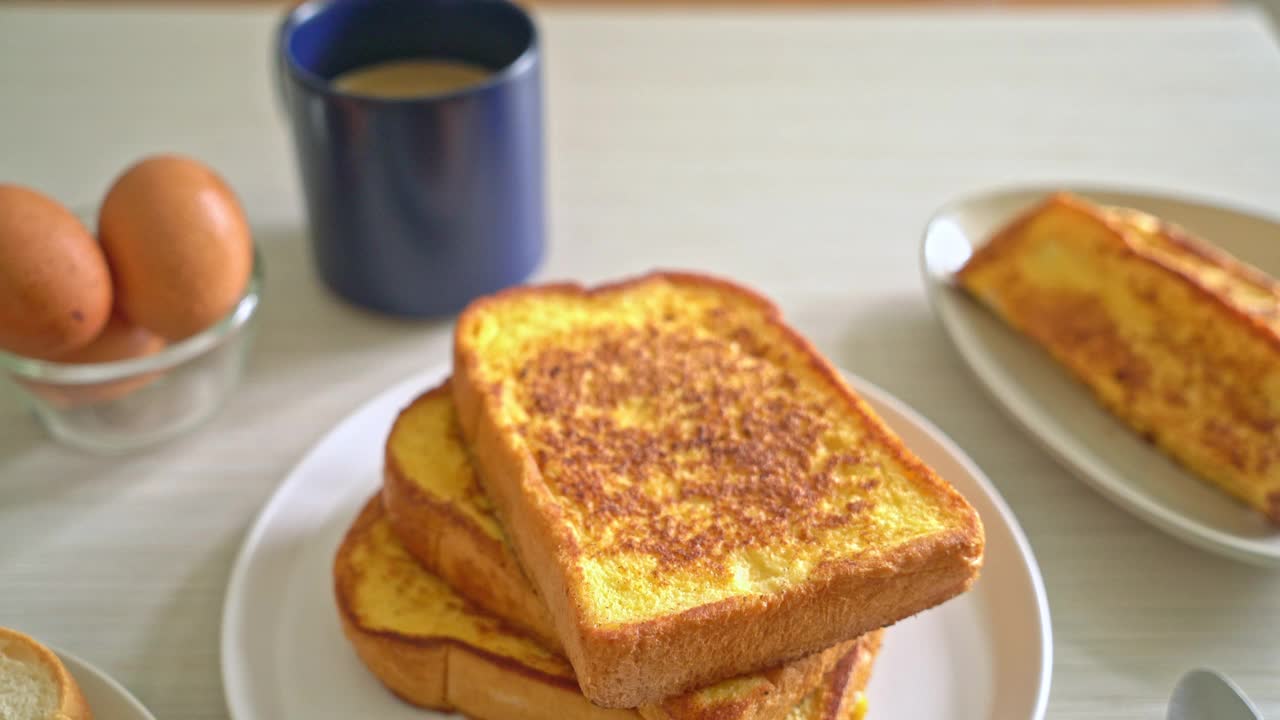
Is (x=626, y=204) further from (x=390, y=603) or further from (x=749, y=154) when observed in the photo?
(x=390, y=603)

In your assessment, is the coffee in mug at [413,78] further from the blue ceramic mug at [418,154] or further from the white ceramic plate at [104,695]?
the white ceramic plate at [104,695]

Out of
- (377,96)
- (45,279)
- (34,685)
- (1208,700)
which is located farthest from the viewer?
(377,96)

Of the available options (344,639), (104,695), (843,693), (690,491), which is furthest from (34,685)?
(843,693)

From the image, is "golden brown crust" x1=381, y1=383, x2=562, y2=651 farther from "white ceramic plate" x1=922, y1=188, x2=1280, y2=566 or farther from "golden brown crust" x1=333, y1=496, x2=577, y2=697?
"white ceramic plate" x1=922, y1=188, x2=1280, y2=566

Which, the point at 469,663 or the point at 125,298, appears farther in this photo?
the point at 125,298

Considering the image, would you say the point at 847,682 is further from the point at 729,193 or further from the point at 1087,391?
the point at 729,193

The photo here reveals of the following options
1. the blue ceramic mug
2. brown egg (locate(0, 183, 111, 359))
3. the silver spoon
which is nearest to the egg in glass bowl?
brown egg (locate(0, 183, 111, 359))
